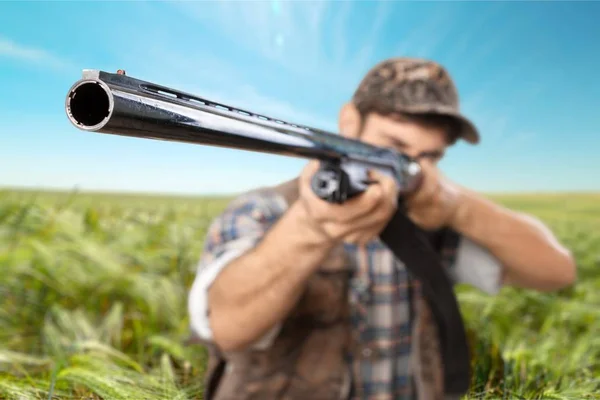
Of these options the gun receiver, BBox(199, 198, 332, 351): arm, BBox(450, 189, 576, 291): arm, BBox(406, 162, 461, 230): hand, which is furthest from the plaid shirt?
the gun receiver

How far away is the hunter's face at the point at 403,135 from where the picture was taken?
2080mm

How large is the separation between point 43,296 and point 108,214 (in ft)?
5.80

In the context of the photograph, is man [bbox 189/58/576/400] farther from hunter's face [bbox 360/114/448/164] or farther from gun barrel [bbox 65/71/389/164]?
gun barrel [bbox 65/71/389/164]

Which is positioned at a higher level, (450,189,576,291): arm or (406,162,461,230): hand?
(406,162,461,230): hand

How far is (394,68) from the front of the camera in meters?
2.19

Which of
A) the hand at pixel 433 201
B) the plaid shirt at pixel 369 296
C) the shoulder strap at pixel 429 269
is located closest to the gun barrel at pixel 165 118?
the shoulder strap at pixel 429 269

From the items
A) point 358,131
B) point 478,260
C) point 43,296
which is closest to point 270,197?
point 358,131

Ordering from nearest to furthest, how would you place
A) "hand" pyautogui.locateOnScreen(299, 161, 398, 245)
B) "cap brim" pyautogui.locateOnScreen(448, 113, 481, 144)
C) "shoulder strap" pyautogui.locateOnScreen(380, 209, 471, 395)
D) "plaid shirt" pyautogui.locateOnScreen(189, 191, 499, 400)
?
"hand" pyautogui.locateOnScreen(299, 161, 398, 245) < "shoulder strap" pyautogui.locateOnScreen(380, 209, 471, 395) < "plaid shirt" pyautogui.locateOnScreen(189, 191, 499, 400) < "cap brim" pyautogui.locateOnScreen(448, 113, 481, 144)

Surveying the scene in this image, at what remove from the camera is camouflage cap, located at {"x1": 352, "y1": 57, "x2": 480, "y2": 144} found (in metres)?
2.05

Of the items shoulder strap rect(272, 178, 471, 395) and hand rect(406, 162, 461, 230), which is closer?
shoulder strap rect(272, 178, 471, 395)

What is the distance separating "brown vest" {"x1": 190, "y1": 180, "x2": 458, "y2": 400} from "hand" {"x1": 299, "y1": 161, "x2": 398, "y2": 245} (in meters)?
0.46

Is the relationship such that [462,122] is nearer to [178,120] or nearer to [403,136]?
[403,136]

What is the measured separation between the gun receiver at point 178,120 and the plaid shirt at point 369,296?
800 mm

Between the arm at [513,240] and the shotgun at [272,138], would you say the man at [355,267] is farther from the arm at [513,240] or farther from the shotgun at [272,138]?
the shotgun at [272,138]
